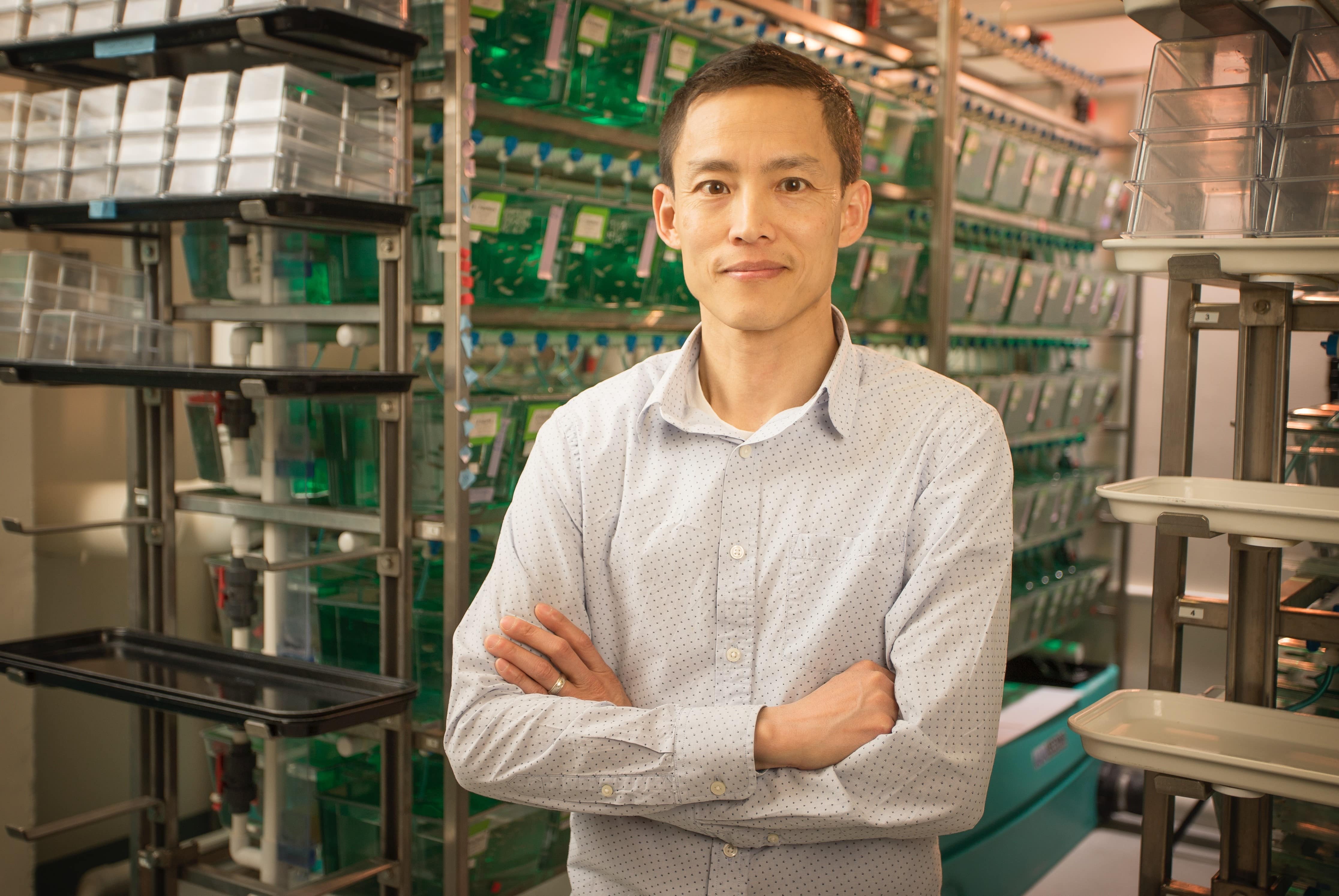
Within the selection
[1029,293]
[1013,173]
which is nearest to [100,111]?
[1013,173]

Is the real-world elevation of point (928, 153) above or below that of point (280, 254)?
above

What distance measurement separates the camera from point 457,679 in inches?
58.9

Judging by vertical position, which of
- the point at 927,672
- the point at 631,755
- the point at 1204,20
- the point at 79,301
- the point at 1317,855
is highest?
the point at 1204,20

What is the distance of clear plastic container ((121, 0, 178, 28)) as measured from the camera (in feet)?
7.51

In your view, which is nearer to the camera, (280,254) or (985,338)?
(280,254)

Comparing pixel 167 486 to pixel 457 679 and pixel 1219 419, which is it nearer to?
pixel 457 679

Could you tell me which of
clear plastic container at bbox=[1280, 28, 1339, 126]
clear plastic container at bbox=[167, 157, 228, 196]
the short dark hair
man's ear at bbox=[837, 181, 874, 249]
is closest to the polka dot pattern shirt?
man's ear at bbox=[837, 181, 874, 249]

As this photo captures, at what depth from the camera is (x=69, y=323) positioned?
2371 mm

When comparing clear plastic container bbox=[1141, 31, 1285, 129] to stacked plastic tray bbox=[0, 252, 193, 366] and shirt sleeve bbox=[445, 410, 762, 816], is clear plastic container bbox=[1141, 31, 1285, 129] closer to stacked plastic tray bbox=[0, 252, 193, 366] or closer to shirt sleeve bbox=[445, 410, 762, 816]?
shirt sleeve bbox=[445, 410, 762, 816]

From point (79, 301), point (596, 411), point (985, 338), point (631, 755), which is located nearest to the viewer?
point (631, 755)

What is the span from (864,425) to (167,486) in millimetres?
1815

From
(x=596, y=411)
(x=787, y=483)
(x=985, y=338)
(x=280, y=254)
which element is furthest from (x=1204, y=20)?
(x=985, y=338)

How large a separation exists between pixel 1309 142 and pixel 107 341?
2290 millimetres

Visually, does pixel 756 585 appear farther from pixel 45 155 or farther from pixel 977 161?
pixel 977 161
